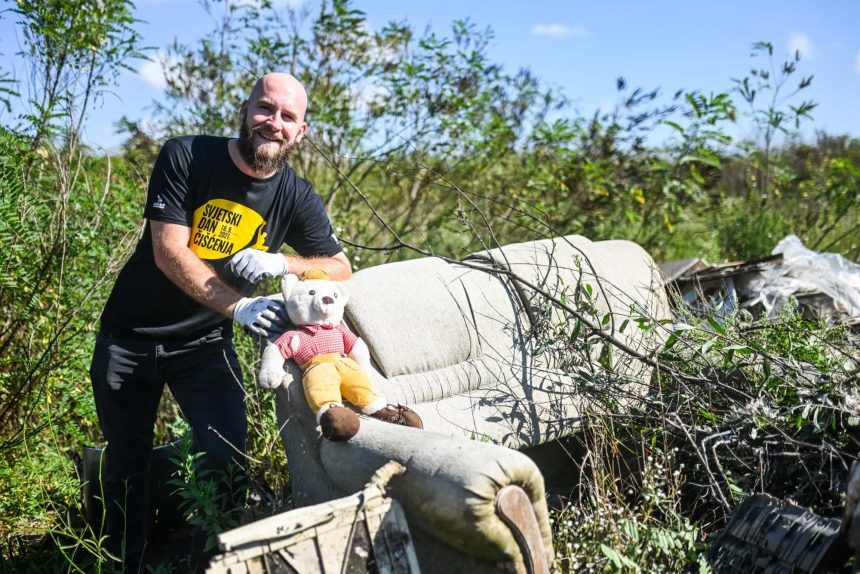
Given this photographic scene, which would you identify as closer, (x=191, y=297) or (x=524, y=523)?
(x=524, y=523)

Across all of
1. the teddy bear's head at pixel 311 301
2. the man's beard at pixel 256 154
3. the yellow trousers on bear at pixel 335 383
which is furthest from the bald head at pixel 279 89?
the yellow trousers on bear at pixel 335 383

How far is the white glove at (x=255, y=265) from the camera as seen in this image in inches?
104

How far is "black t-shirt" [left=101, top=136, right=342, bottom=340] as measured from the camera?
9.00ft

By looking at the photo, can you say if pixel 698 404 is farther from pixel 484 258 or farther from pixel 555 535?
pixel 484 258

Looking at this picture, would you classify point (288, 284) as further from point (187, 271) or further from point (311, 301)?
point (187, 271)

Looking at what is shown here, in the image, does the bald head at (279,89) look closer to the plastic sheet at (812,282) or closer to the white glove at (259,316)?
the white glove at (259,316)

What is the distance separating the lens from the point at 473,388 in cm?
322

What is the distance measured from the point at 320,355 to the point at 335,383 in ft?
0.46

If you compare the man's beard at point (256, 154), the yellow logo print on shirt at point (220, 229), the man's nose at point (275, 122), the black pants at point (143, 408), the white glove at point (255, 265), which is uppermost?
the man's nose at point (275, 122)

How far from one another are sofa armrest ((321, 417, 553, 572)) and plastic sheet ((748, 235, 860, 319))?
9.04ft

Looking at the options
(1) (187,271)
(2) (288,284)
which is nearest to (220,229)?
(1) (187,271)

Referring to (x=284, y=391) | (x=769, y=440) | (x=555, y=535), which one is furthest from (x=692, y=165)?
(x=284, y=391)

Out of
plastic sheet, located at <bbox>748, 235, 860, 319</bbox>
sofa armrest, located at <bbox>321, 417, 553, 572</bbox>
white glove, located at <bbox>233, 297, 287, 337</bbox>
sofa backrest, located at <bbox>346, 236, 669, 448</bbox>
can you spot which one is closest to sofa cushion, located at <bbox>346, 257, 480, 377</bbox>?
sofa backrest, located at <bbox>346, 236, 669, 448</bbox>

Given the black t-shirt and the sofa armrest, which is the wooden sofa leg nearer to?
the sofa armrest
